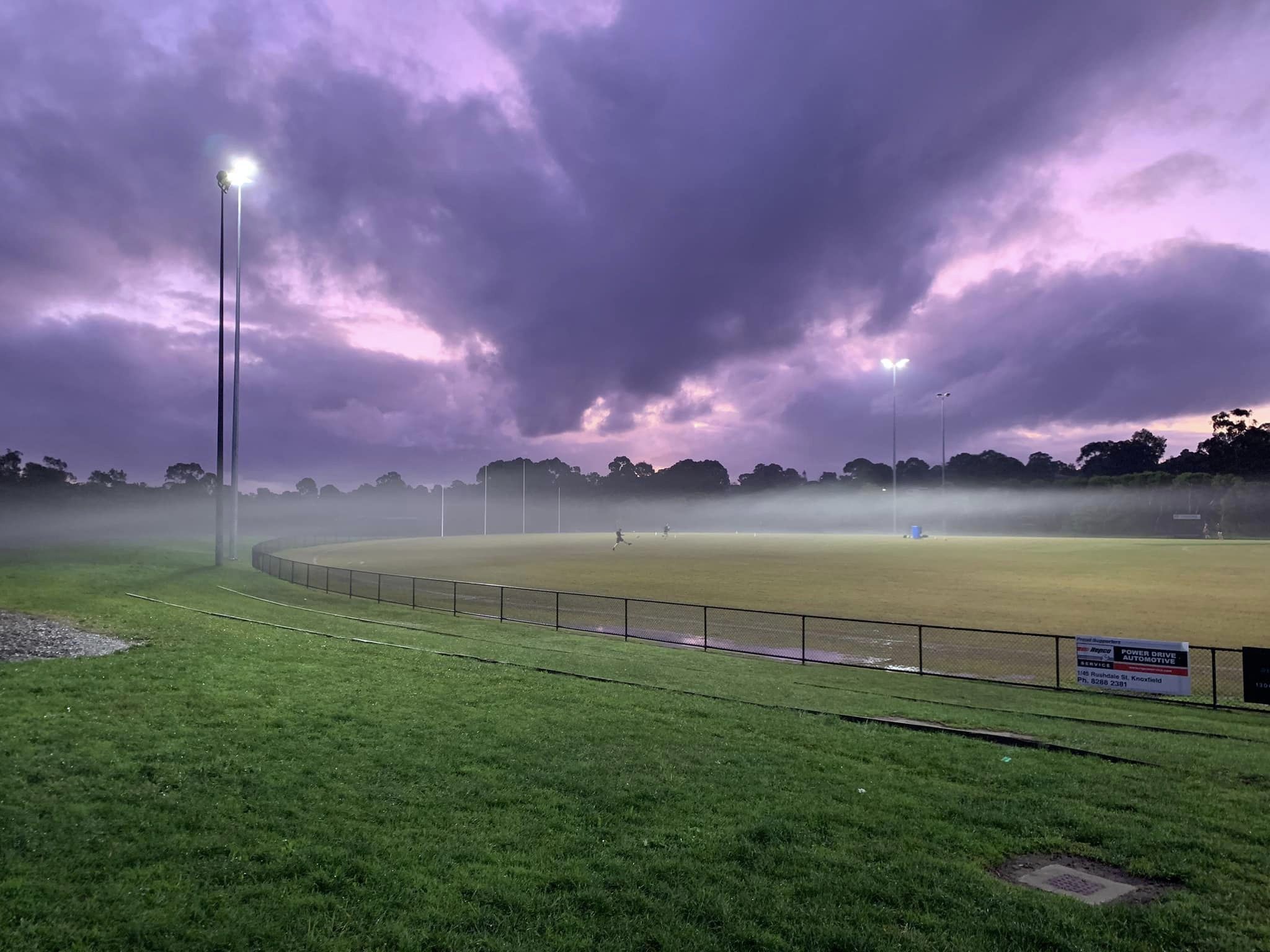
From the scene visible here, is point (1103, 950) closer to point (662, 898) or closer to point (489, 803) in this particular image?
point (662, 898)

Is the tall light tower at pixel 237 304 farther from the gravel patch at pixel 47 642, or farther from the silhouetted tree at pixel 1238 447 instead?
the silhouetted tree at pixel 1238 447

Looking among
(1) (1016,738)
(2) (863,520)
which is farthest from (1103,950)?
(2) (863,520)

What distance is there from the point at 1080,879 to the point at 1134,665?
11.9 m

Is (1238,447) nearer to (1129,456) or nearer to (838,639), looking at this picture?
(1129,456)

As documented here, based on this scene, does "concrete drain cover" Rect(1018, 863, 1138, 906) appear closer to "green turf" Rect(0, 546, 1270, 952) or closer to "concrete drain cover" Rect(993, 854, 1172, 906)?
"concrete drain cover" Rect(993, 854, 1172, 906)

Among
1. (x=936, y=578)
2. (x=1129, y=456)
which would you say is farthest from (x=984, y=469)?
(x=936, y=578)

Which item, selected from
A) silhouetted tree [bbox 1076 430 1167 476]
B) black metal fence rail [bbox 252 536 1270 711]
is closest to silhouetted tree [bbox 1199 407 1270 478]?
silhouetted tree [bbox 1076 430 1167 476]

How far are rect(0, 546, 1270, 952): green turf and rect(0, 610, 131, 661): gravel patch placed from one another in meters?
1.46

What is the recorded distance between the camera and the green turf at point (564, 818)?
5.51 meters

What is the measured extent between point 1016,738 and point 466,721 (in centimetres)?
813

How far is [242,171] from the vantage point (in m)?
36.8

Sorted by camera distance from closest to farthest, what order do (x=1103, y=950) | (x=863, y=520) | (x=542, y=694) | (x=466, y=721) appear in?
(x=1103, y=950), (x=466, y=721), (x=542, y=694), (x=863, y=520)

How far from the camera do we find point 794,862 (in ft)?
21.7

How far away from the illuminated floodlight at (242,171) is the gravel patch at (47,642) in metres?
26.2
